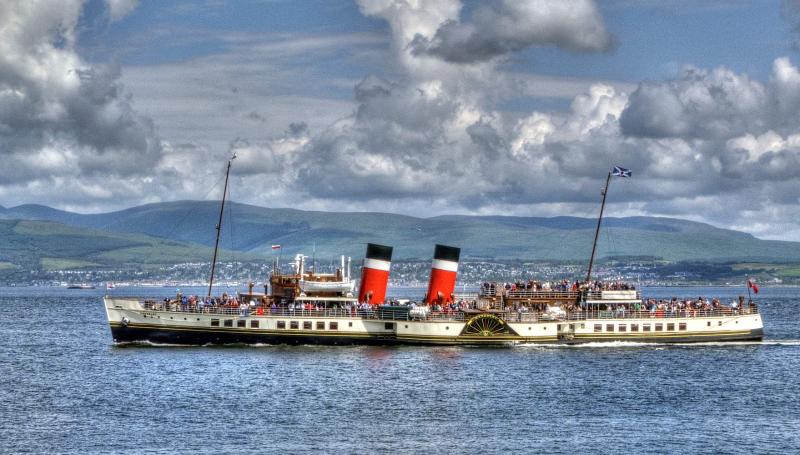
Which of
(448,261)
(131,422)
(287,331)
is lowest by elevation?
(131,422)

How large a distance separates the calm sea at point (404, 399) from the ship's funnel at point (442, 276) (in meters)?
7.49

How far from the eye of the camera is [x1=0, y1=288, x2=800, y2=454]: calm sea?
2343 inches

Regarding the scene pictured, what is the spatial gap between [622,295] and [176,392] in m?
43.5

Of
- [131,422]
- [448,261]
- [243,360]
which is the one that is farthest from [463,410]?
[448,261]

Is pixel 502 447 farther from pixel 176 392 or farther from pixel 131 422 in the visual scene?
pixel 176 392

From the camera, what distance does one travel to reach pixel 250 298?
100188 mm

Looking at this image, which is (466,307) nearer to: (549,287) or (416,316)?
(416,316)

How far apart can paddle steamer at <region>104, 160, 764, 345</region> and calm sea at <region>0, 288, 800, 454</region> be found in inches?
50.3

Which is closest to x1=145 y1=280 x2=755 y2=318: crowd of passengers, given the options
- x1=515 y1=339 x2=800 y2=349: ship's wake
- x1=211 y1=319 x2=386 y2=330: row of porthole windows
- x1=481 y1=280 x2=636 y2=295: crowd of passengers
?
x1=481 y1=280 x2=636 y2=295: crowd of passengers

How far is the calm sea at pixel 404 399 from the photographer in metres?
59.5

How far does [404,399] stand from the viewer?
7256 centimetres

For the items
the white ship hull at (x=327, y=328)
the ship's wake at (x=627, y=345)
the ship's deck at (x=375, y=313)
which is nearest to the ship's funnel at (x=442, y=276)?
the ship's deck at (x=375, y=313)

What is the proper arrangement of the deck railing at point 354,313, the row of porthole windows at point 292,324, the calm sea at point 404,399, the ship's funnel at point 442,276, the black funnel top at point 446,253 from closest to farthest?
the calm sea at point 404,399
the row of porthole windows at point 292,324
the deck railing at point 354,313
the ship's funnel at point 442,276
the black funnel top at point 446,253

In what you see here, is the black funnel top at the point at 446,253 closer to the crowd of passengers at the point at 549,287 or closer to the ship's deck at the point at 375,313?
the crowd of passengers at the point at 549,287
